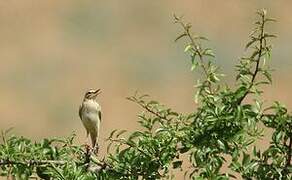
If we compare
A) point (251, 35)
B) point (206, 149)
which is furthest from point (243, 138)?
point (251, 35)

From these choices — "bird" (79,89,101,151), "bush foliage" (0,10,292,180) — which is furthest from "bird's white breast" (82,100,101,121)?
"bush foliage" (0,10,292,180)

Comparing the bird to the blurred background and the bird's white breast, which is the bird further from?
the blurred background

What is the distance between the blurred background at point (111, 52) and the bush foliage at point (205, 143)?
1482 centimetres

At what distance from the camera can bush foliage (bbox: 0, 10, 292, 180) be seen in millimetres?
3316

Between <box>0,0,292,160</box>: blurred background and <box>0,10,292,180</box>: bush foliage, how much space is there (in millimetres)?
14817

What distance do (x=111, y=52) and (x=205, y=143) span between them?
2064 cm

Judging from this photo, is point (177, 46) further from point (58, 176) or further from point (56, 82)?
point (58, 176)

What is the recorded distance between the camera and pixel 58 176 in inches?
132

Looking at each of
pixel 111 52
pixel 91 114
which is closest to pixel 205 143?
pixel 91 114

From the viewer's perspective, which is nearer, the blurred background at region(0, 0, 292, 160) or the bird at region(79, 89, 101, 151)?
the bird at region(79, 89, 101, 151)

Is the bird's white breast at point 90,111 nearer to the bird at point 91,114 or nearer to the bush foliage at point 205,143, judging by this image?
the bird at point 91,114

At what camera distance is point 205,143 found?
3334 mm

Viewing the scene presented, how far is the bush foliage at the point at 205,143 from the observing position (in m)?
3.32

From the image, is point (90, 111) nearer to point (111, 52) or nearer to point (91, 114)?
point (91, 114)
